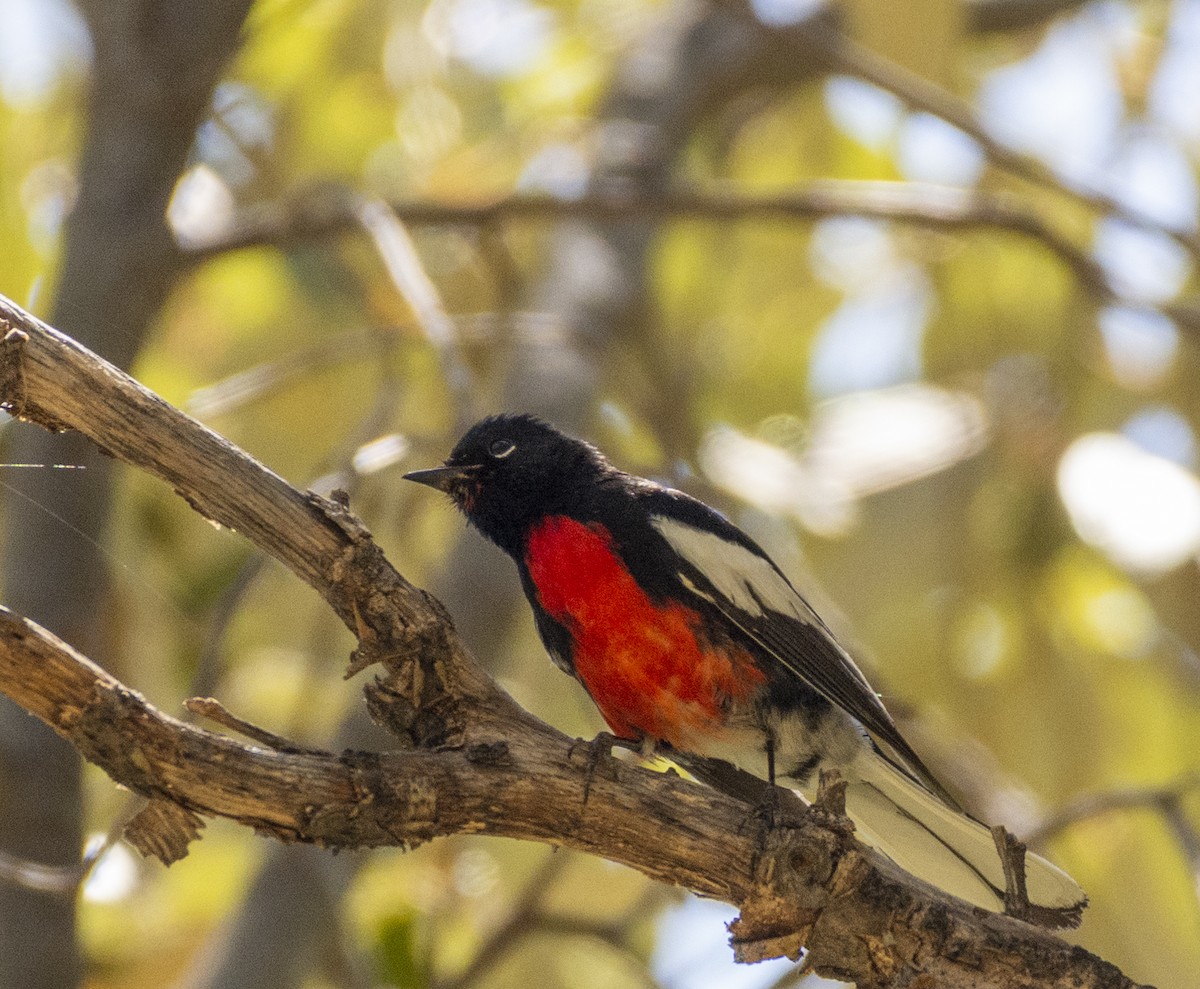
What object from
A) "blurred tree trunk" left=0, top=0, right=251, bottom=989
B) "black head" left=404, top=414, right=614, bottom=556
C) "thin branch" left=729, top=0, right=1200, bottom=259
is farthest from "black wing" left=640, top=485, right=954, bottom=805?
"thin branch" left=729, top=0, right=1200, bottom=259

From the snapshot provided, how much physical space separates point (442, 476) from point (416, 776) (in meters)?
1.66

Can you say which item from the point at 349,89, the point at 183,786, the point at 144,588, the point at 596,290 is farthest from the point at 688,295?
the point at 183,786

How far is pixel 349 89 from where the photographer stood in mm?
6137

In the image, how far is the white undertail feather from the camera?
3.39 meters

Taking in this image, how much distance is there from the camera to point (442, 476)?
3936 mm

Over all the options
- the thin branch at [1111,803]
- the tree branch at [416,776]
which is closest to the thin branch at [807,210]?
the thin branch at [1111,803]

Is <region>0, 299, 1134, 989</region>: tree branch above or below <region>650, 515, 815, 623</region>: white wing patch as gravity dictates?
below

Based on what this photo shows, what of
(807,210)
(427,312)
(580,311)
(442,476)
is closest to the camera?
(427,312)

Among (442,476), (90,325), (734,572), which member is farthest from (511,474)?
(90,325)

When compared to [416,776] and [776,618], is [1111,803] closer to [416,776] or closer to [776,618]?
[776,618]

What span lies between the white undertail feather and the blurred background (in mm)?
366

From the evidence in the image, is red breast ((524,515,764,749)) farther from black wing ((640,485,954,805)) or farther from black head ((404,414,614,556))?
black head ((404,414,614,556))

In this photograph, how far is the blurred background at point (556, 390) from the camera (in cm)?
373

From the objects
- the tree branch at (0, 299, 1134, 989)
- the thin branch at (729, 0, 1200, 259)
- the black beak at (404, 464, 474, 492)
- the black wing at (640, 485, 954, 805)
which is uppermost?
the thin branch at (729, 0, 1200, 259)
